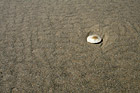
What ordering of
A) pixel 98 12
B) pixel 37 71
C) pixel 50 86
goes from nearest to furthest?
pixel 50 86, pixel 37 71, pixel 98 12

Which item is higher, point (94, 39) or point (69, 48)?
point (94, 39)

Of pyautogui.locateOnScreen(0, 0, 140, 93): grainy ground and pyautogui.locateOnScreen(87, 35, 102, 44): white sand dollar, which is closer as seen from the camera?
pyautogui.locateOnScreen(0, 0, 140, 93): grainy ground

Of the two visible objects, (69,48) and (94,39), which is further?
(94,39)

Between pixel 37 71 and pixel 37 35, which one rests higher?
pixel 37 35

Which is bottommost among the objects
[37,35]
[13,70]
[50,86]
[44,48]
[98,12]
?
[50,86]

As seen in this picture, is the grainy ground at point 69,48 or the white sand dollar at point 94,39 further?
the white sand dollar at point 94,39

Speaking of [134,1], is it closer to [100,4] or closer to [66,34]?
[100,4]

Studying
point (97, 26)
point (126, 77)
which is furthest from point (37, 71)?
point (97, 26)

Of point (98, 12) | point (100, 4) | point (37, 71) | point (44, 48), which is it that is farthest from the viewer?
point (100, 4)
